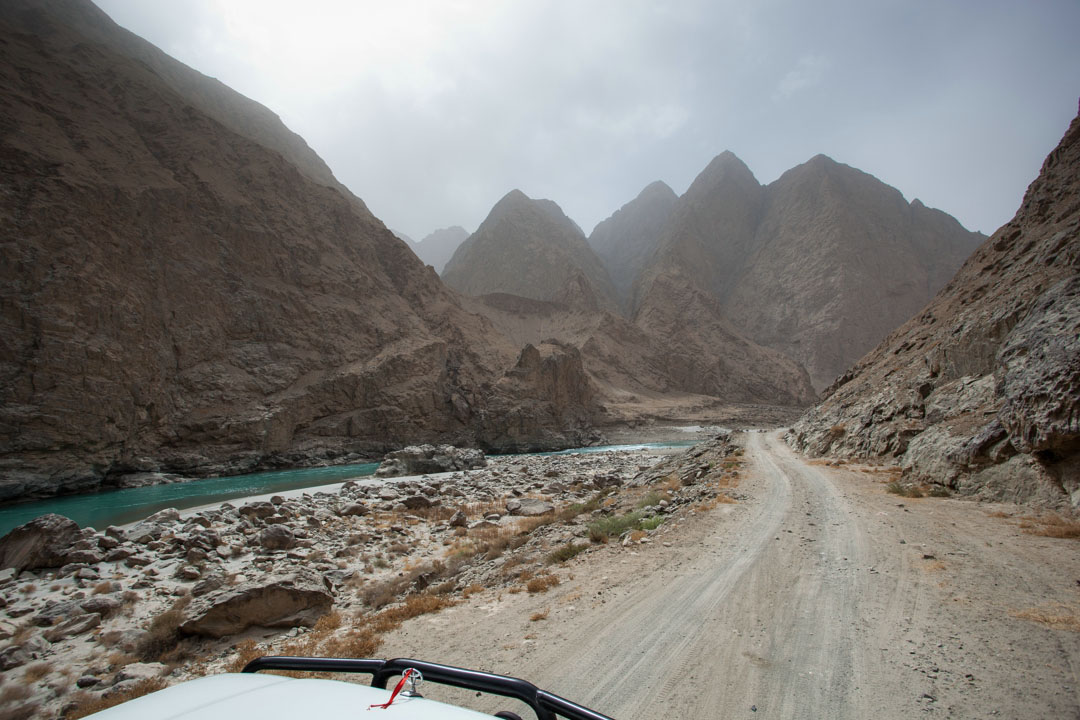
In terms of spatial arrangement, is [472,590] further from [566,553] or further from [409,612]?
[566,553]

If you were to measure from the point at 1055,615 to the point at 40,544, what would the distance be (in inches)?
729

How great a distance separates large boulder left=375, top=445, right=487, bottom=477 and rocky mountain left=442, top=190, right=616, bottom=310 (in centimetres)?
7830

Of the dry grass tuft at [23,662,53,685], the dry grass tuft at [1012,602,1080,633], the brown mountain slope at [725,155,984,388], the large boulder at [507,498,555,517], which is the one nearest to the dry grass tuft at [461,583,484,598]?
the dry grass tuft at [23,662,53,685]

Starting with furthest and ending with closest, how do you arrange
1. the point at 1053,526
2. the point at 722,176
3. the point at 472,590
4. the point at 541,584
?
the point at 722,176 → the point at 472,590 → the point at 1053,526 → the point at 541,584

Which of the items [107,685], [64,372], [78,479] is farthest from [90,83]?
[107,685]

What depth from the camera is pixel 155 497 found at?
28.3 m

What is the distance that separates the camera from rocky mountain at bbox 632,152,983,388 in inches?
4424

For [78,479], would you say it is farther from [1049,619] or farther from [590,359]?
[590,359]

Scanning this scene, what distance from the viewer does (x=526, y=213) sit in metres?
142

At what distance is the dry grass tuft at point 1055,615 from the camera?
14.8 feet

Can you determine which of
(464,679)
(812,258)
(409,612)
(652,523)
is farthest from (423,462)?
(812,258)

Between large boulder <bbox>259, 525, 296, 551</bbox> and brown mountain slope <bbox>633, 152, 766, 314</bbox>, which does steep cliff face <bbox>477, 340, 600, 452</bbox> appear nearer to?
large boulder <bbox>259, 525, 296, 551</bbox>

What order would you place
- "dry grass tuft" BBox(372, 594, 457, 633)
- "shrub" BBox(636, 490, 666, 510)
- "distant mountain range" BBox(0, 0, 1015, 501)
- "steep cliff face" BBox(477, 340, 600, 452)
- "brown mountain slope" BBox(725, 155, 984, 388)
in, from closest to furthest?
"dry grass tuft" BBox(372, 594, 457, 633)
"shrub" BBox(636, 490, 666, 510)
"distant mountain range" BBox(0, 0, 1015, 501)
"steep cliff face" BBox(477, 340, 600, 452)
"brown mountain slope" BBox(725, 155, 984, 388)

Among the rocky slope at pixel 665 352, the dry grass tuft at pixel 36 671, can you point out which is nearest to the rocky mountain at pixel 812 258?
the rocky slope at pixel 665 352
